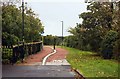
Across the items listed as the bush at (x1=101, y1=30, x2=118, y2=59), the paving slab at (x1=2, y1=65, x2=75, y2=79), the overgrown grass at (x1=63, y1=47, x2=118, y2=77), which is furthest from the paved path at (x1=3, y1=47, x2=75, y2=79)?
the bush at (x1=101, y1=30, x2=118, y2=59)

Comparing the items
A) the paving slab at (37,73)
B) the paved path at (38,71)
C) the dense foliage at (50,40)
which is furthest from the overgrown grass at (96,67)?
the dense foliage at (50,40)

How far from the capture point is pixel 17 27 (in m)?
26.6

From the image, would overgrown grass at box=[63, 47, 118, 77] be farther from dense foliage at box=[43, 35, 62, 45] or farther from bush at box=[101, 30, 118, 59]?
dense foliage at box=[43, 35, 62, 45]

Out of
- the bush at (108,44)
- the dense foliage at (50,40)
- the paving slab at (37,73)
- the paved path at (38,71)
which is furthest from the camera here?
the dense foliage at (50,40)

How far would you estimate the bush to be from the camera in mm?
28072

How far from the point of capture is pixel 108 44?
28453 millimetres

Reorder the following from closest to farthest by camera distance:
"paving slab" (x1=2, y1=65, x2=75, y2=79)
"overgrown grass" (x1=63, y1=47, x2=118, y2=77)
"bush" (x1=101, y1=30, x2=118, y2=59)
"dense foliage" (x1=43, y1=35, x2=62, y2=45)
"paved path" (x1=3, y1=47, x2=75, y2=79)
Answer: "paving slab" (x1=2, y1=65, x2=75, y2=79), "paved path" (x1=3, y1=47, x2=75, y2=79), "overgrown grass" (x1=63, y1=47, x2=118, y2=77), "bush" (x1=101, y1=30, x2=118, y2=59), "dense foliage" (x1=43, y1=35, x2=62, y2=45)

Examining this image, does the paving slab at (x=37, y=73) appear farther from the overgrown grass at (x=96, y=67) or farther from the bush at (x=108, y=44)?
the bush at (x=108, y=44)

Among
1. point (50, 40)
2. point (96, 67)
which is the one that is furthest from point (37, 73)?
point (50, 40)

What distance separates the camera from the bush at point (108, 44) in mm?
28072

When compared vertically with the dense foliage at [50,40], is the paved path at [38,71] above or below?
below

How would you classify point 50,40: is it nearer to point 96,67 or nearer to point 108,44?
point 108,44

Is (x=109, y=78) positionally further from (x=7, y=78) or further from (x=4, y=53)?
(x=4, y=53)

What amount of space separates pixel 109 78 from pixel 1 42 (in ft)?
32.6
